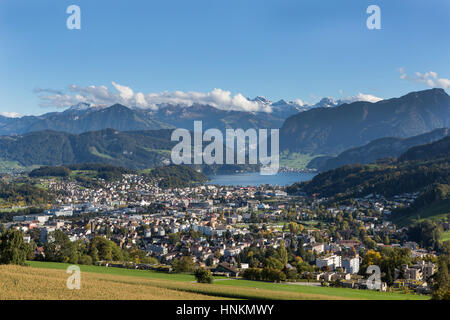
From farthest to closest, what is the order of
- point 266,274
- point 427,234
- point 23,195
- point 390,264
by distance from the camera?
point 23,195 < point 427,234 < point 390,264 < point 266,274

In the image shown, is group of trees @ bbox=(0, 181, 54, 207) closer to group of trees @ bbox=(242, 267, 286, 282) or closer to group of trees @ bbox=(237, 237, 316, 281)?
group of trees @ bbox=(237, 237, 316, 281)

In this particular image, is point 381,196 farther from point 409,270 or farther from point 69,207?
point 69,207

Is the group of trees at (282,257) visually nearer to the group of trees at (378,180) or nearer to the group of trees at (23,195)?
the group of trees at (378,180)

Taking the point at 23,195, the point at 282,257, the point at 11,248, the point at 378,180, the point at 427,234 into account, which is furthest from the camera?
the point at 23,195

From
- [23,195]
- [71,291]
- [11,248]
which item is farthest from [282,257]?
[23,195]

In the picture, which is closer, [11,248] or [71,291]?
[71,291]

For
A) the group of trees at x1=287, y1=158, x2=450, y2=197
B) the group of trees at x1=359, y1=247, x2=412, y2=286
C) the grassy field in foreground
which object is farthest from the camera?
the group of trees at x1=287, y1=158, x2=450, y2=197

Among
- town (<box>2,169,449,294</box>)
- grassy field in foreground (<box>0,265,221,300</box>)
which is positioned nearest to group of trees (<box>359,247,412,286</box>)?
town (<box>2,169,449,294</box>)

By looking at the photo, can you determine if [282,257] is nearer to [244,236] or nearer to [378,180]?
[244,236]

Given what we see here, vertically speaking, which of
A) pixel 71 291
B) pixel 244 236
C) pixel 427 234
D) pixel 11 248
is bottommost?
pixel 244 236

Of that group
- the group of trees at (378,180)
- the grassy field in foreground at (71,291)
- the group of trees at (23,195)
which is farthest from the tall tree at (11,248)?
the group of trees at (378,180)

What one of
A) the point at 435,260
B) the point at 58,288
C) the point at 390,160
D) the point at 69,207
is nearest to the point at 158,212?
the point at 69,207
